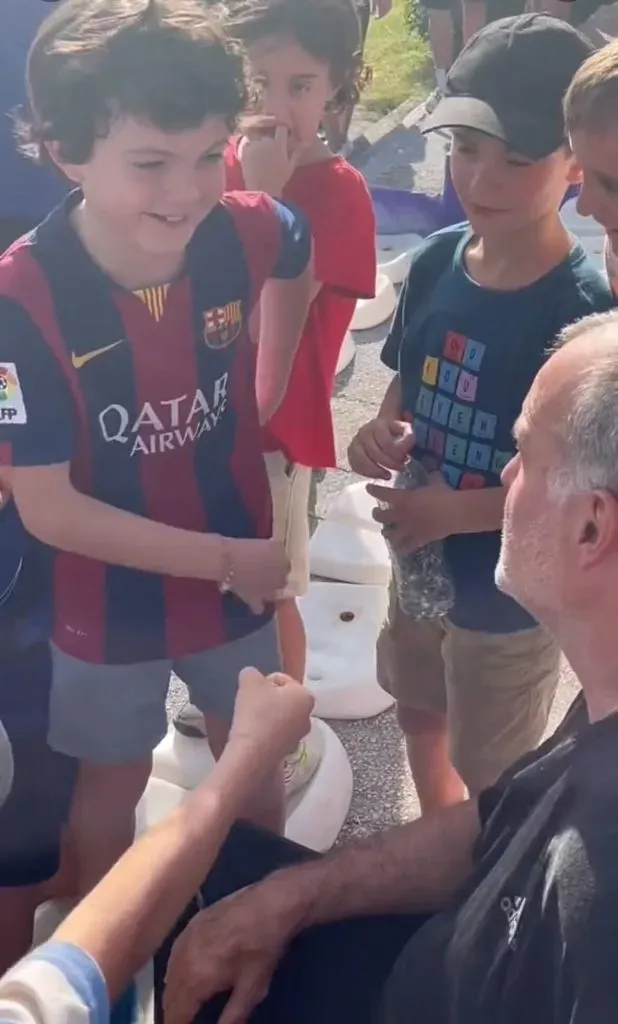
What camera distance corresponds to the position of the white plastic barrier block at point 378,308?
4.40 m

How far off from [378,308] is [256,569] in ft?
9.29

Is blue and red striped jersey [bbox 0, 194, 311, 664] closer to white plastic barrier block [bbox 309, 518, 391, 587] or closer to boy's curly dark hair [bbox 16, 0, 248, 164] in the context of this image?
boy's curly dark hair [bbox 16, 0, 248, 164]

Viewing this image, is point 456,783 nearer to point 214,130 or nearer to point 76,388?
point 76,388

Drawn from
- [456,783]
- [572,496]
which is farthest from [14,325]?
[456,783]

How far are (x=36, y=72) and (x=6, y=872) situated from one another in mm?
1245

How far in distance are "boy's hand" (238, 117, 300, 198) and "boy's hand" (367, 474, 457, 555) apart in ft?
2.10

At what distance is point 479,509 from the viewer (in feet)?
5.97

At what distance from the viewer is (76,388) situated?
163cm

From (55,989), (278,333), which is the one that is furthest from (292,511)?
(55,989)

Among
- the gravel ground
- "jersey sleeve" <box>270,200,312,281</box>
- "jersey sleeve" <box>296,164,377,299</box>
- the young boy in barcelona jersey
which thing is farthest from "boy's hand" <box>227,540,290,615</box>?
the gravel ground

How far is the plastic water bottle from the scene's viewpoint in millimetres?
1942

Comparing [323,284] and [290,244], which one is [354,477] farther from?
[290,244]

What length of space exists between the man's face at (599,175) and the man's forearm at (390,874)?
88 cm

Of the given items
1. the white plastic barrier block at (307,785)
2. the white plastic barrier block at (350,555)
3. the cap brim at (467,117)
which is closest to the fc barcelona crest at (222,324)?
the cap brim at (467,117)
